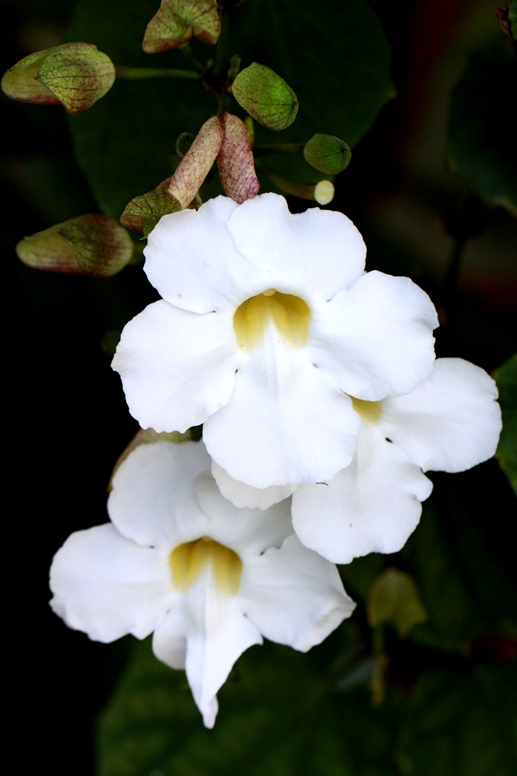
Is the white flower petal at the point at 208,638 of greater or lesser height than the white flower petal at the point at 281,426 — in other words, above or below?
below

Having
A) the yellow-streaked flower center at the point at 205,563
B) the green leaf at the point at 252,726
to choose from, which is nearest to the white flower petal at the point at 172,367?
the yellow-streaked flower center at the point at 205,563

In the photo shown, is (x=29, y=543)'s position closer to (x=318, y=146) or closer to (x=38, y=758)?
(x=38, y=758)

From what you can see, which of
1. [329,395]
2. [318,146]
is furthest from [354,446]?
[318,146]

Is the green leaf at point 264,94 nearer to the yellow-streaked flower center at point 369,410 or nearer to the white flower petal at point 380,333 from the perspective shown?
the white flower petal at point 380,333

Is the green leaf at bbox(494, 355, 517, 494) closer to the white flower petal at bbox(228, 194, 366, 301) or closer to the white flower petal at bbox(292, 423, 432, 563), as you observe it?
the white flower petal at bbox(292, 423, 432, 563)

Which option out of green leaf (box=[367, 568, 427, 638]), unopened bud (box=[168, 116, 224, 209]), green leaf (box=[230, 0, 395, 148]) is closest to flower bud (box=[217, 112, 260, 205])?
unopened bud (box=[168, 116, 224, 209])
